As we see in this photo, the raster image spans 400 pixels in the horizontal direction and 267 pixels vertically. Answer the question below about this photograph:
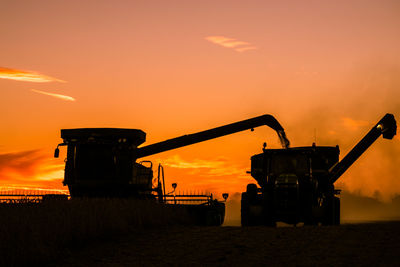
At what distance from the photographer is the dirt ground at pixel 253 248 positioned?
10.3m

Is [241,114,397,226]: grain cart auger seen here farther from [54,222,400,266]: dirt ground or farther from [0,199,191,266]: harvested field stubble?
[54,222,400,266]: dirt ground

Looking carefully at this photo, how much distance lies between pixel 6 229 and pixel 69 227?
1.65m

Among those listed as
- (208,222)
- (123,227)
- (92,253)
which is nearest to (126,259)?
(92,253)

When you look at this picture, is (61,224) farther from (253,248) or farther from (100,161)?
(100,161)

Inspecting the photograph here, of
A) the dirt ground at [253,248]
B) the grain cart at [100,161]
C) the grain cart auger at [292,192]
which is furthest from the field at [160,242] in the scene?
the grain cart at [100,161]

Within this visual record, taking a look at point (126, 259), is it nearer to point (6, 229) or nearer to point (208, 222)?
point (6, 229)

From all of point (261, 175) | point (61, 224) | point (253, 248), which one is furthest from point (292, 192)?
point (61, 224)

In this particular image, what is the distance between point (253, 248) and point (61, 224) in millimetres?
4592

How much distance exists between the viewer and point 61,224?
1268 centimetres

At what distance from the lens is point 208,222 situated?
22875 mm

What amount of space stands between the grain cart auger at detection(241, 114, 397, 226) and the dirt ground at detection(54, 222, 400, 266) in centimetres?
298

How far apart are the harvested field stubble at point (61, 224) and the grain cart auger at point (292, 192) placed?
2.61 meters

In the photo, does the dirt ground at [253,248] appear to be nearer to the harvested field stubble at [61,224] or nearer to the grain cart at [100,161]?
the harvested field stubble at [61,224]

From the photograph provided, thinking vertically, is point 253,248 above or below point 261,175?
below
